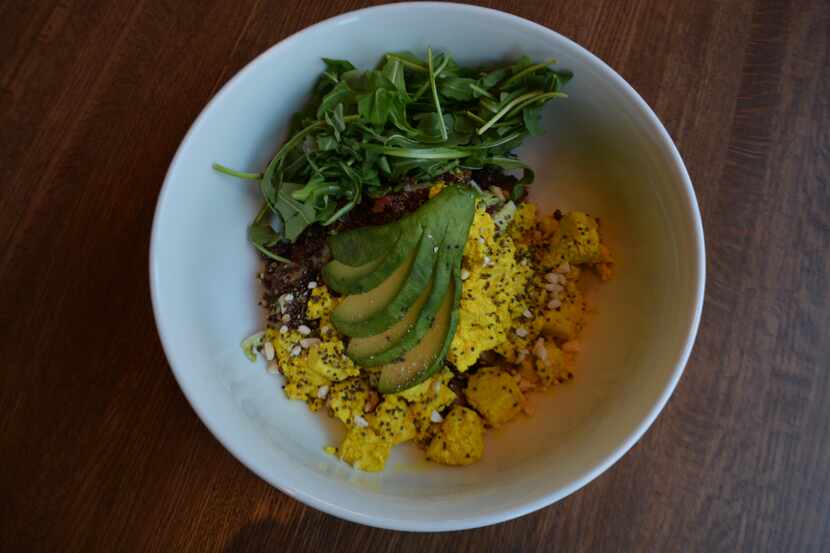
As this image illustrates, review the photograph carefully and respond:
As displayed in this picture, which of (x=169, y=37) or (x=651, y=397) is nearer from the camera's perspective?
(x=651, y=397)

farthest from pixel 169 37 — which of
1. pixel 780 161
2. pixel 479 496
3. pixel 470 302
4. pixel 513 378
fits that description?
pixel 780 161

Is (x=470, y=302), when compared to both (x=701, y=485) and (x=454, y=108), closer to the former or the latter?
(x=454, y=108)

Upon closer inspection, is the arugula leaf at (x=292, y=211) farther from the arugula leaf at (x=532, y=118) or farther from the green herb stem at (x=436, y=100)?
A: the arugula leaf at (x=532, y=118)

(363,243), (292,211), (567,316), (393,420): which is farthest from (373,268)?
(567,316)

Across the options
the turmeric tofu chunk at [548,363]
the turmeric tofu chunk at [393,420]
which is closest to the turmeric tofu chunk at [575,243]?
the turmeric tofu chunk at [548,363]

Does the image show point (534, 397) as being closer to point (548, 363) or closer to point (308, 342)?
point (548, 363)

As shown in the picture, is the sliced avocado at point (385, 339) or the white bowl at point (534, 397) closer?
the white bowl at point (534, 397)
